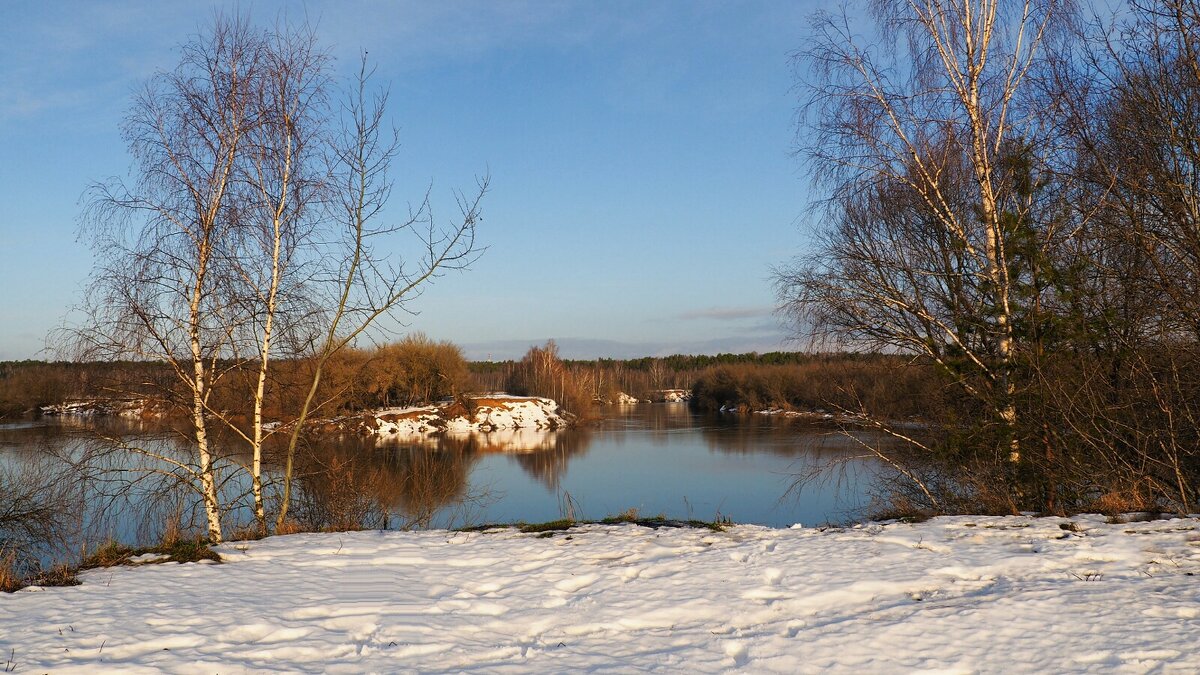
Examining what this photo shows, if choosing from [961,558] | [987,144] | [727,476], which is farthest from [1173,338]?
[727,476]

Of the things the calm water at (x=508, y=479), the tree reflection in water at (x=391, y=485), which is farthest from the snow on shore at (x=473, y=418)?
the tree reflection in water at (x=391, y=485)

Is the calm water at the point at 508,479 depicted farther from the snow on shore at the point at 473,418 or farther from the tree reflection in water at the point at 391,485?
the snow on shore at the point at 473,418

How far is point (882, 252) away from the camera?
37.6ft

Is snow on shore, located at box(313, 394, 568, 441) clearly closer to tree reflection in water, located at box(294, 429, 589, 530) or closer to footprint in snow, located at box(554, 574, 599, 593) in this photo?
tree reflection in water, located at box(294, 429, 589, 530)

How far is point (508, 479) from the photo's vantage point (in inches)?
821

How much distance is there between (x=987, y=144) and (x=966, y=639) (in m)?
7.27

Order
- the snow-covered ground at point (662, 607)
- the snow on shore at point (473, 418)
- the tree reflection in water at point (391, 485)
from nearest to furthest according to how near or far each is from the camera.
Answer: the snow-covered ground at point (662, 607) < the tree reflection in water at point (391, 485) < the snow on shore at point (473, 418)

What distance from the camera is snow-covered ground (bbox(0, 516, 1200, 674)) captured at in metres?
3.68

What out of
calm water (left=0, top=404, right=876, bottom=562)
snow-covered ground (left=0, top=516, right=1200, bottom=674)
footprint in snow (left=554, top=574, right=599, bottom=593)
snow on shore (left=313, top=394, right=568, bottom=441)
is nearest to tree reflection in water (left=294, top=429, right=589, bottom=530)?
calm water (left=0, top=404, right=876, bottom=562)

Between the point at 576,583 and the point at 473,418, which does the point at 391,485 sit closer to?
the point at 576,583

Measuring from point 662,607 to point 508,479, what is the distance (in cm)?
1664

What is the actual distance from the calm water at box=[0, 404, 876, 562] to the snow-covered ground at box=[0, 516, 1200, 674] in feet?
8.37

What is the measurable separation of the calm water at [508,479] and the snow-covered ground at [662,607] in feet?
8.37

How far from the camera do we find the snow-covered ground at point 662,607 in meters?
3.68
